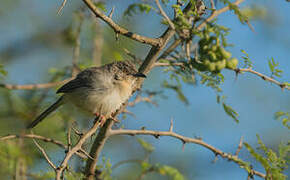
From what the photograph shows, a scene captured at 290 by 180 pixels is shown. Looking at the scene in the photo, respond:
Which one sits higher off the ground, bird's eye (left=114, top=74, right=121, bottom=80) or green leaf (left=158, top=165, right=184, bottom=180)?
bird's eye (left=114, top=74, right=121, bottom=80)

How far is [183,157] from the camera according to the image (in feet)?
28.2

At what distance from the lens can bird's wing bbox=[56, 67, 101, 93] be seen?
5790mm

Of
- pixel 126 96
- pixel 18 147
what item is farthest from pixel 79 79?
pixel 18 147

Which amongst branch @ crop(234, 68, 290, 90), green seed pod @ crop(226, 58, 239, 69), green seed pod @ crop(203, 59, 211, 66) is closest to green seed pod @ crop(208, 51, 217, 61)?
green seed pod @ crop(203, 59, 211, 66)

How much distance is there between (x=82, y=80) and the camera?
5.87 m

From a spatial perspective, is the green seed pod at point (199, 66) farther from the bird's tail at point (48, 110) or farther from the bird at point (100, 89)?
the bird's tail at point (48, 110)

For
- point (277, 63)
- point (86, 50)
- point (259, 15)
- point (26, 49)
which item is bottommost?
point (26, 49)

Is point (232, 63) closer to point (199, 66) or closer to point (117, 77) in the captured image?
point (199, 66)

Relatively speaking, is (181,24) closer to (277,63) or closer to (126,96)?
(277,63)

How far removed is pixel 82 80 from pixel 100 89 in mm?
453

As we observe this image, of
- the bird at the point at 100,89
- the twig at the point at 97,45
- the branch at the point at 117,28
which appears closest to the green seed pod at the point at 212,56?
the branch at the point at 117,28

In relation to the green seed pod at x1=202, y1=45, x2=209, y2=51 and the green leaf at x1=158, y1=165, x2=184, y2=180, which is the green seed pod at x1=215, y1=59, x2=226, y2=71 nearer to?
the green seed pod at x1=202, y1=45, x2=209, y2=51

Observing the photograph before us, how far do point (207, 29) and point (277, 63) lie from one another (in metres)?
1.07

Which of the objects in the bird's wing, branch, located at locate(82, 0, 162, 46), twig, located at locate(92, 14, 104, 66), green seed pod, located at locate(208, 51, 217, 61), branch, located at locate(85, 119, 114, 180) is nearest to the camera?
green seed pod, located at locate(208, 51, 217, 61)
